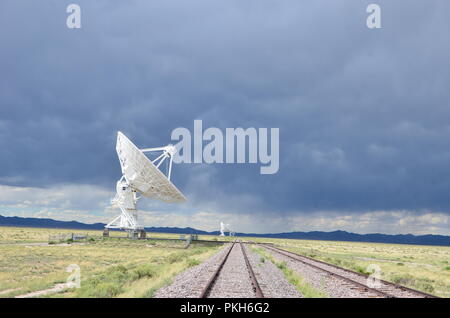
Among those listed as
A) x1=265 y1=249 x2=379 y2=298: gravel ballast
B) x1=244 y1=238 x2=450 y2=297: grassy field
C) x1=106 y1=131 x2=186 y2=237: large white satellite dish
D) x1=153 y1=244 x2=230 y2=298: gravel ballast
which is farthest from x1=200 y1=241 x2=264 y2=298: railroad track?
x1=106 y1=131 x2=186 y2=237: large white satellite dish

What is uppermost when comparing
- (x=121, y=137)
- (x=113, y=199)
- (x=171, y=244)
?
(x=121, y=137)

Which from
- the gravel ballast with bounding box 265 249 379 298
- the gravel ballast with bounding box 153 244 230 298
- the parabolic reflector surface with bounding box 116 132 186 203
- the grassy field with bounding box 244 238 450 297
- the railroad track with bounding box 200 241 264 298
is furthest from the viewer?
the parabolic reflector surface with bounding box 116 132 186 203

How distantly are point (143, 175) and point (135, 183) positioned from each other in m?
3.05

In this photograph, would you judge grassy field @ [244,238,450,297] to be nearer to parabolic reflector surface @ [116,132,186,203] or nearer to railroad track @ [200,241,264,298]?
railroad track @ [200,241,264,298]

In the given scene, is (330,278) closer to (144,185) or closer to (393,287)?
(393,287)

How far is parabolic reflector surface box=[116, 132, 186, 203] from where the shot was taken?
41278 mm

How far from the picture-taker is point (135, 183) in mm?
46625

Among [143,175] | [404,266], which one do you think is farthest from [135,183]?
[404,266]

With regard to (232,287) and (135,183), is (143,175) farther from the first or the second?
(232,287)

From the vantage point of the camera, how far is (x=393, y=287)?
15.2 meters
